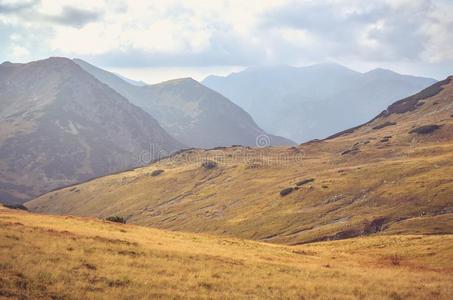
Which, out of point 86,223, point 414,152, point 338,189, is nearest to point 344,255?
point 86,223

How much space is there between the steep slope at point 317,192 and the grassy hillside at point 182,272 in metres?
38.6

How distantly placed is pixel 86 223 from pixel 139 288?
987 inches

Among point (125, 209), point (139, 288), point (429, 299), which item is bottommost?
point (125, 209)

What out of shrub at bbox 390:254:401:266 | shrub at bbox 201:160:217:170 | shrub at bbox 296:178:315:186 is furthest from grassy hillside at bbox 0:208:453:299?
shrub at bbox 201:160:217:170

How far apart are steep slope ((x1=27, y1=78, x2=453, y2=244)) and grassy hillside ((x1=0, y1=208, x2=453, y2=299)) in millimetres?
38562

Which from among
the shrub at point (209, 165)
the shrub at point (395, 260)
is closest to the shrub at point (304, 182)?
the shrub at point (209, 165)

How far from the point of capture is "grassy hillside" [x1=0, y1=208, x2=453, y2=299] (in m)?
21.0

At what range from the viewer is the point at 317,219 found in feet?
306

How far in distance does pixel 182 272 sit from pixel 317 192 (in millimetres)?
87080

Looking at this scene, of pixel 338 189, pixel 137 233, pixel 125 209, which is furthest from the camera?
pixel 125 209

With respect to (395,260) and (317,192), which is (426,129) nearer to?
(317,192)

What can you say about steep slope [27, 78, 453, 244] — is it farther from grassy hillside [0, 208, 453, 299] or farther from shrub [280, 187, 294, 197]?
grassy hillside [0, 208, 453, 299]

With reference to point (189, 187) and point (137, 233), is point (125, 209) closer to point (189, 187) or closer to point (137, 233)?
point (189, 187)

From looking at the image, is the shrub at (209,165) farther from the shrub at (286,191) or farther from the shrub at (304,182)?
the shrub at (286,191)
